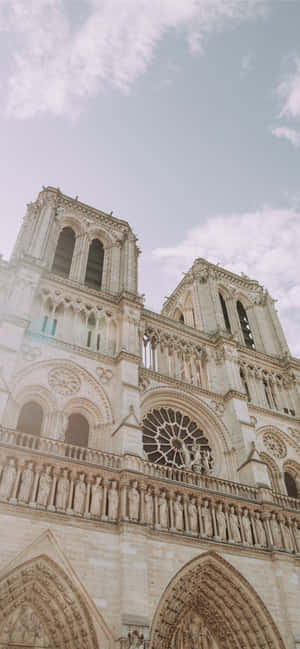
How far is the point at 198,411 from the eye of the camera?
18.2m

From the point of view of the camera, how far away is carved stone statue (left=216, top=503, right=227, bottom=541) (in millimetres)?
13788

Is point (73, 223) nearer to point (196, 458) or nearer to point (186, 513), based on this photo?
point (196, 458)

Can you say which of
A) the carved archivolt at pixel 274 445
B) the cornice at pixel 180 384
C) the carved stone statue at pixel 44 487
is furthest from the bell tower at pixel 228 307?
the carved stone statue at pixel 44 487

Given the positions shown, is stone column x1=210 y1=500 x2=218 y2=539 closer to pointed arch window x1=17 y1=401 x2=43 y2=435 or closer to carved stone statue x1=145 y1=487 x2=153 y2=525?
carved stone statue x1=145 y1=487 x2=153 y2=525

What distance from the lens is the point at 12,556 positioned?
34.9ft

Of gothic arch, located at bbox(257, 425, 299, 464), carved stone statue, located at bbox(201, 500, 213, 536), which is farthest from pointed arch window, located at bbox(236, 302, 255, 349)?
carved stone statue, located at bbox(201, 500, 213, 536)

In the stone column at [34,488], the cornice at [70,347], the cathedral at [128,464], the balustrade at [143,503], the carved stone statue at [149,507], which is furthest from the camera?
the cornice at [70,347]

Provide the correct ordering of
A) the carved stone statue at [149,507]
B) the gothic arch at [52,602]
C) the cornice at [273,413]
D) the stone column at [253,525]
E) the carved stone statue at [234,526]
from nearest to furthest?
the gothic arch at [52,602]
the carved stone statue at [149,507]
the carved stone statue at [234,526]
the stone column at [253,525]
the cornice at [273,413]

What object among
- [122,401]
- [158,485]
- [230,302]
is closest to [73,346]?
[122,401]

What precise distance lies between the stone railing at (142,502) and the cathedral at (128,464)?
0.13 ft

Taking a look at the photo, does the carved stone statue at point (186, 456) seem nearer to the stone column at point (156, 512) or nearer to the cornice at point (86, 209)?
the stone column at point (156, 512)

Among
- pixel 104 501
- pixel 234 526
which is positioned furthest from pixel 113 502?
pixel 234 526

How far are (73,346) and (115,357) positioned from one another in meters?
1.56

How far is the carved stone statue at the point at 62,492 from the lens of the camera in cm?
1194
